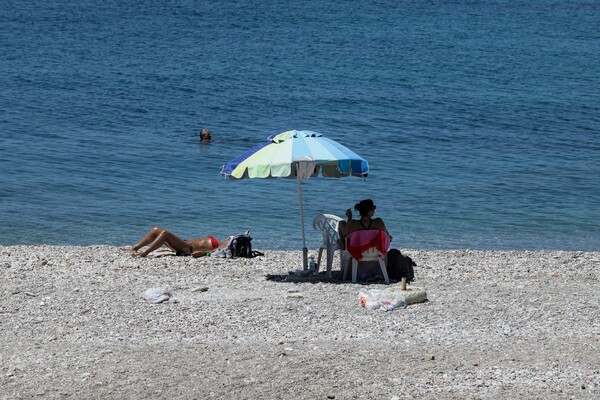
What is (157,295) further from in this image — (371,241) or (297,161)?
(371,241)

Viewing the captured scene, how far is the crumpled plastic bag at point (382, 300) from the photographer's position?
1235 centimetres

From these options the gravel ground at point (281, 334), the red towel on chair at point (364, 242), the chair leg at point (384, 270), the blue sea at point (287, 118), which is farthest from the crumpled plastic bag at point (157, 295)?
the blue sea at point (287, 118)

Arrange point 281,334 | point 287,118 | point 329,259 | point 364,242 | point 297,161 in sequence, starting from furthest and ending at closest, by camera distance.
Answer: point 287,118 → point 329,259 → point 364,242 → point 297,161 → point 281,334

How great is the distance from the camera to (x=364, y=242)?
14.1 m

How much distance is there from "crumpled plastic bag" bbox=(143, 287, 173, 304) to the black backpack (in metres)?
3.33

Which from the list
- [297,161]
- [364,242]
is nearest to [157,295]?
[297,161]

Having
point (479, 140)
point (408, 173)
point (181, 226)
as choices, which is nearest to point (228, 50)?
point (479, 140)

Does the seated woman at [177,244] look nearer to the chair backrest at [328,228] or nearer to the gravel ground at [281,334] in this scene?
the gravel ground at [281,334]

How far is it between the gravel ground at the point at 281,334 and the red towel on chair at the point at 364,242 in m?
0.45

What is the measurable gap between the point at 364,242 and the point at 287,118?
19538 millimetres

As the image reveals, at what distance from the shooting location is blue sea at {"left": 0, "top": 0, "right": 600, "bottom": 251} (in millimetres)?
21547

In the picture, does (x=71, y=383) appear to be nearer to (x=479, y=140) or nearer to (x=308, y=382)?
(x=308, y=382)

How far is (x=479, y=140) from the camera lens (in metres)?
30.9

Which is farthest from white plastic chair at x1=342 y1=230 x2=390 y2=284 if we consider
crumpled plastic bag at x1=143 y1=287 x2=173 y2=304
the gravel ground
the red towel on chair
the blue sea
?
the blue sea
